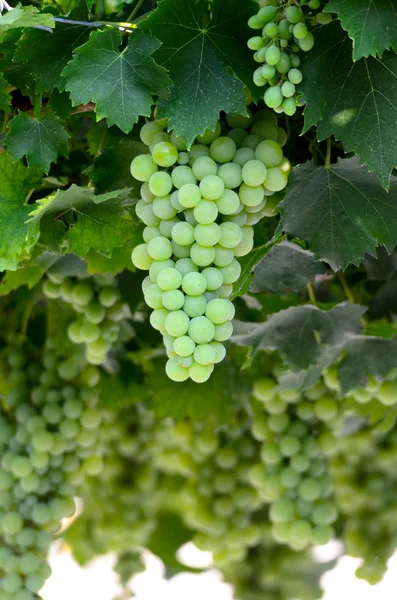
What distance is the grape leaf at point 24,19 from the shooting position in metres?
0.74

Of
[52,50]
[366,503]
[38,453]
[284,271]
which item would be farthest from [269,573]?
[52,50]

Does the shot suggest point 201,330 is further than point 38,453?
No

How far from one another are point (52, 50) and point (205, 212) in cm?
25

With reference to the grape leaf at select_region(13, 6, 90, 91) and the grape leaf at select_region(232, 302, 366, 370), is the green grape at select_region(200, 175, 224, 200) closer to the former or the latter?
the grape leaf at select_region(13, 6, 90, 91)

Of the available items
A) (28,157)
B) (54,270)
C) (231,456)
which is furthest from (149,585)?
(28,157)

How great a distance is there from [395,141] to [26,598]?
869 millimetres

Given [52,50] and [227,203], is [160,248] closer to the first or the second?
[227,203]

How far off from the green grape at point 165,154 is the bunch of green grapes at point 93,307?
1.47 ft

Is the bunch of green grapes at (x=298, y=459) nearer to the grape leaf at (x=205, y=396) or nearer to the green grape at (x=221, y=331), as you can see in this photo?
the grape leaf at (x=205, y=396)

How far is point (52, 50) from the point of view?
0.81 metres

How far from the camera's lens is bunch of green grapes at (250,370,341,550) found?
1281 millimetres

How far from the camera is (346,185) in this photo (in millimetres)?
821

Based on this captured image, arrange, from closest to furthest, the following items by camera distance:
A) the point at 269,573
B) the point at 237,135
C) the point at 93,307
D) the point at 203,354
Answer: the point at 203,354, the point at 237,135, the point at 93,307, the point at 269,573

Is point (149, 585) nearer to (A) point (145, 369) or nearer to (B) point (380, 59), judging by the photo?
(A) point (145, 369)
